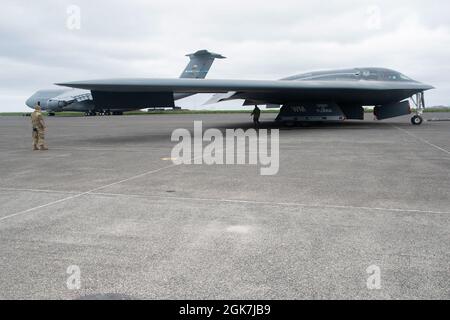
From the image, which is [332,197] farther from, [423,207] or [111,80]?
[111,80]

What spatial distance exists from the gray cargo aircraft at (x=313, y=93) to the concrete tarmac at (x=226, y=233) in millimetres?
7718

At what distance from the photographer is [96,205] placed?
5.50 m

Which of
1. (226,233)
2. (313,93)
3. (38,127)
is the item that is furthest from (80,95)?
(226,233)

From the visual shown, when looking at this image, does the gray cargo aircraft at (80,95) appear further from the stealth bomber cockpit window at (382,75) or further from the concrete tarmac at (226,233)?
the concrete tarmac at (226,233)

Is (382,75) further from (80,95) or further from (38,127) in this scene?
(80,95)

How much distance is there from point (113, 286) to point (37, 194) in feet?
13.0

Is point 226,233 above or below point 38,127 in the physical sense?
below

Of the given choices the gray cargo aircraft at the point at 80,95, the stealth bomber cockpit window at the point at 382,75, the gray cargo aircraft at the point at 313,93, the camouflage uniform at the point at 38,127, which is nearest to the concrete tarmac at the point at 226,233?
the camouflage uniform at the point at 38,127

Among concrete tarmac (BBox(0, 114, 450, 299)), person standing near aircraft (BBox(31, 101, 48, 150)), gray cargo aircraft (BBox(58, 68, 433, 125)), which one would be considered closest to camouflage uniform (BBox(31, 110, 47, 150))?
person standing near aircraft (BBox(31, 101, 48, 150))

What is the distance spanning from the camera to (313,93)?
1980 centimetres

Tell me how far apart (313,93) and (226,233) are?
16.8m

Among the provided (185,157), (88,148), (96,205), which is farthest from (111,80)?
A: (96,205)

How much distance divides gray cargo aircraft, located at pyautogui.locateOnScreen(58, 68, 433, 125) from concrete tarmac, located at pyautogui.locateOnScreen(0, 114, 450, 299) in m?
7.72

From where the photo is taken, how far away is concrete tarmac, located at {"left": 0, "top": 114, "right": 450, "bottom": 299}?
300 centimetres
